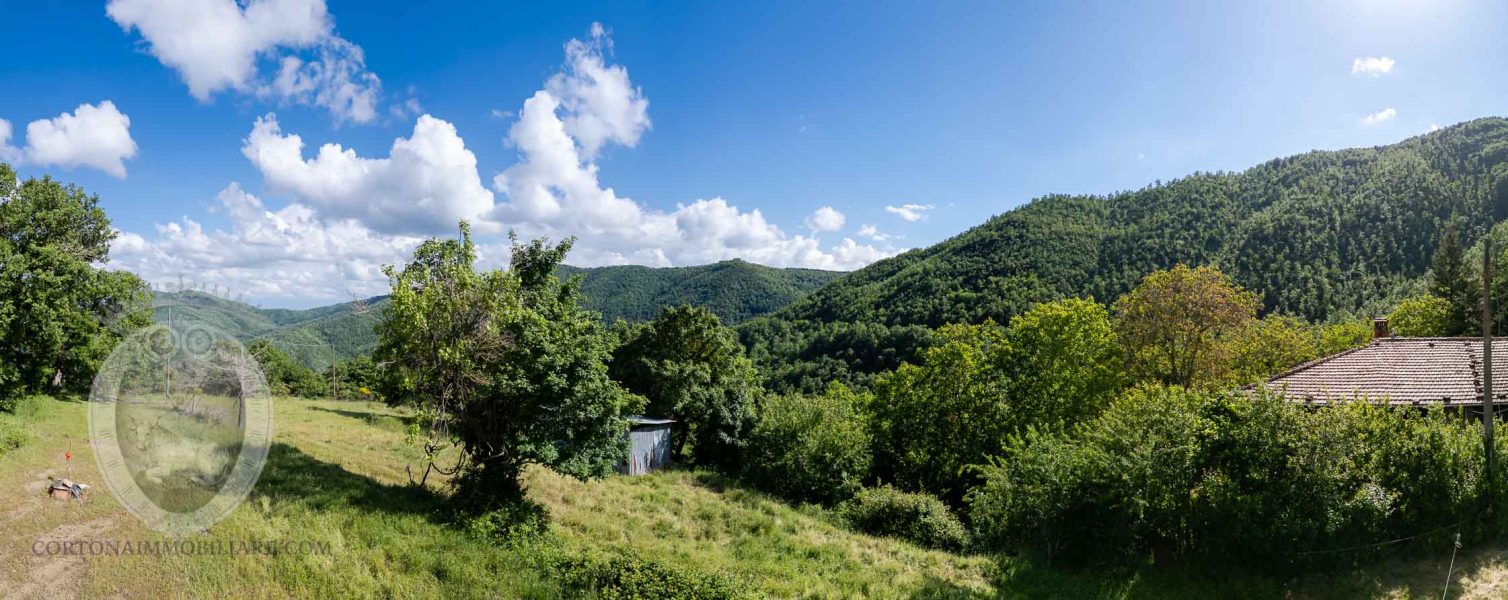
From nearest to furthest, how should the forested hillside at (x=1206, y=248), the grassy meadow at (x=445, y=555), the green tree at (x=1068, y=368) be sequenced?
the grassy meadow at (x=445, y=555)
the green tree at (x=1068, y=368)
the forested hillside at (x=1206, y=248)

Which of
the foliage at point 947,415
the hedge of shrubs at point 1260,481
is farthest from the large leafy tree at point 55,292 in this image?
the hedge of shrubs at point 1260,481

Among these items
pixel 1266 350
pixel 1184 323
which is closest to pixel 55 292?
pixel 1184 323

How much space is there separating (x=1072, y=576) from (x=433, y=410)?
15915 millimetres

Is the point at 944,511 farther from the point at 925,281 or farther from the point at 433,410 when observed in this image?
the point at 925,281

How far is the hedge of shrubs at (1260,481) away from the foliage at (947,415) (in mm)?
10317

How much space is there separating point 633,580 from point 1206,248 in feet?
479

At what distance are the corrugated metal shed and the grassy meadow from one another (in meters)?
6.68

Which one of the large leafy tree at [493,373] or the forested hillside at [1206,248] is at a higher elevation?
the forested hillside at [1206,248]

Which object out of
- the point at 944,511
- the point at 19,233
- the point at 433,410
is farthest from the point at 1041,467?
the point at 19,233

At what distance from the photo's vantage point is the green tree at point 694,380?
33.4m

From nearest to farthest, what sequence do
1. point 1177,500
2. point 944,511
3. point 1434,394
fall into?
point 1177,500
point 1434,394
point 944,511

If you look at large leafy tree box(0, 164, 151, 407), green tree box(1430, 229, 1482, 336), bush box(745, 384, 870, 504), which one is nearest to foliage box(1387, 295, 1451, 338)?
green tree box(1430, 229, 1482, 336)

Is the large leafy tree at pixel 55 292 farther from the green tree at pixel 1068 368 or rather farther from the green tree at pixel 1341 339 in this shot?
the green tree at pixel 1341 339

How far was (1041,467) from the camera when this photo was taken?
648 inches
